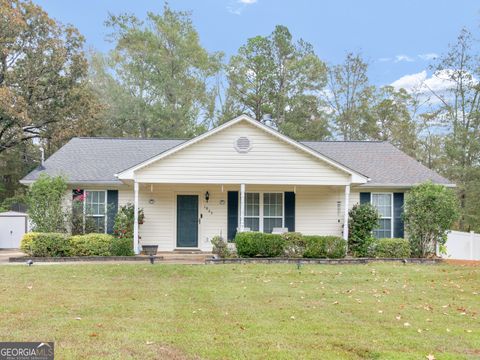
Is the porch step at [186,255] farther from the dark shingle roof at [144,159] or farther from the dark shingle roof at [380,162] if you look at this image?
the dark shingle roof at [380,162]

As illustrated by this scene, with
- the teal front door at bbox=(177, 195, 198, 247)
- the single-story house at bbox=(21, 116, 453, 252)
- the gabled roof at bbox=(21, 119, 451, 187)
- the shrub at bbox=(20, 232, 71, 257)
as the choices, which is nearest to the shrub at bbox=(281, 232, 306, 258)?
the single-story house at bbox=(21, 116, 453, 252)

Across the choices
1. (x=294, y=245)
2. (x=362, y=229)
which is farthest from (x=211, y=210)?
(x=362, y=229)

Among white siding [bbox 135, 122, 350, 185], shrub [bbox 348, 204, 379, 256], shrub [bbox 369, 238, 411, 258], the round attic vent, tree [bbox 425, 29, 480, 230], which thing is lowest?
shrub [bbox 369, 238, 411, 258]

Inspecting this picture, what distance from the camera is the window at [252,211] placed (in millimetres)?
15609

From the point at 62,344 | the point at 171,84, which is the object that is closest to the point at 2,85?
the point at 171,84

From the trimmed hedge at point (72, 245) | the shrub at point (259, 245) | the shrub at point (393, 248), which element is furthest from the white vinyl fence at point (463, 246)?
the trimmed hedge at point (72, 245)

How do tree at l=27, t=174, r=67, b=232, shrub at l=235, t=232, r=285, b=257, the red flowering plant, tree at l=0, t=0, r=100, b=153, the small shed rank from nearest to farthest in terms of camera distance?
shrub at l=235, t=232, r=285, b=257 < the red flowering plant < tree at l=27, t=174, r=67, b=232 < the small shed < tree at l=0, t=0, r=100, b=153

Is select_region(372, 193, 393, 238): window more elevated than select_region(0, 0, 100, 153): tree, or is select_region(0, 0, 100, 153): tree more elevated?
select_region(0, 0, 100, 153): tree

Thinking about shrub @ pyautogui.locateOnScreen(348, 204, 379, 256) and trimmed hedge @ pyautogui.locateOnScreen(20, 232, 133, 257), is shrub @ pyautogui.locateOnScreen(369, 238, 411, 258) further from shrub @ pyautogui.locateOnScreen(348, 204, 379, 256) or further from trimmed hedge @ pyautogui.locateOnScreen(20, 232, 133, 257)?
trimmed hedge @ pyautogui.locateOnScreen(20, 232, 133, 257)

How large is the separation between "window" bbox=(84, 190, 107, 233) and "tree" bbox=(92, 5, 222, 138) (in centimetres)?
1491

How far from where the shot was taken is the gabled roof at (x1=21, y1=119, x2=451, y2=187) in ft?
50.9

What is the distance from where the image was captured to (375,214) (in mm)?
14625

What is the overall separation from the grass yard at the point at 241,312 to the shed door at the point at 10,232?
8.02 m

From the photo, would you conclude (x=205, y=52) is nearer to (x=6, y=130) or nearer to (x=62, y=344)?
(x=6, y=130)
